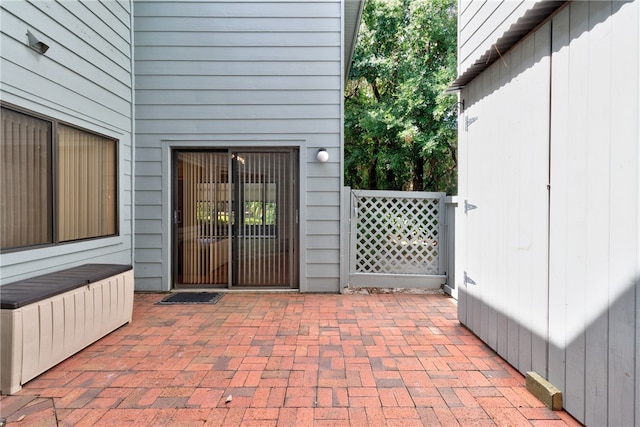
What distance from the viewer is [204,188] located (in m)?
4.46

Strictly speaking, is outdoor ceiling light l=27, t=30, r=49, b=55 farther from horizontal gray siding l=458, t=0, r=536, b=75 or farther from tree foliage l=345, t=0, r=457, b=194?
tree foliage l=345, t=0, r=457, b=194

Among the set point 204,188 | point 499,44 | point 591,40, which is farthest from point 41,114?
point 591,40

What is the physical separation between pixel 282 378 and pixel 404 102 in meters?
8.11

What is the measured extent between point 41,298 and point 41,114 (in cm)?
171

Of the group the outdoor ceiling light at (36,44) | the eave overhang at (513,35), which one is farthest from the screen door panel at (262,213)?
the eave overhang at (513,35)

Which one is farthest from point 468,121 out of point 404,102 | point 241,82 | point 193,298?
point 404,102

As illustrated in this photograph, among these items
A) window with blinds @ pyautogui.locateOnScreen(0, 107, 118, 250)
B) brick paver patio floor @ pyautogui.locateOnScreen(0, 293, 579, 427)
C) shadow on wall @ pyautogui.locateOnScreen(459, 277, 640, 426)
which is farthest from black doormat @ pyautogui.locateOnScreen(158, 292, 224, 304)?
shadow on wall @ pyautogui.locateOnScreen(459, 277, 640, 426)

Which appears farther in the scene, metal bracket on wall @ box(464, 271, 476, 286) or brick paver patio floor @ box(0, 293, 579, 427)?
metal bracket on wall @ box(464, 271, 476, 286)

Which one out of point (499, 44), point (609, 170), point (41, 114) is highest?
point (499, 44)

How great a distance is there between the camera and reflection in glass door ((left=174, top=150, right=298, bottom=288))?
4418 mm

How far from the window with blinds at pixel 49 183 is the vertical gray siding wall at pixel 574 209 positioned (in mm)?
3972

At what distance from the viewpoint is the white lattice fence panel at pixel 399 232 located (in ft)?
14.9

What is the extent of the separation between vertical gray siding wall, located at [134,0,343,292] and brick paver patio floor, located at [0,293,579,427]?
161 centimetres

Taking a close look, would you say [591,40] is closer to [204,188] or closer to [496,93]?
[496,93]
